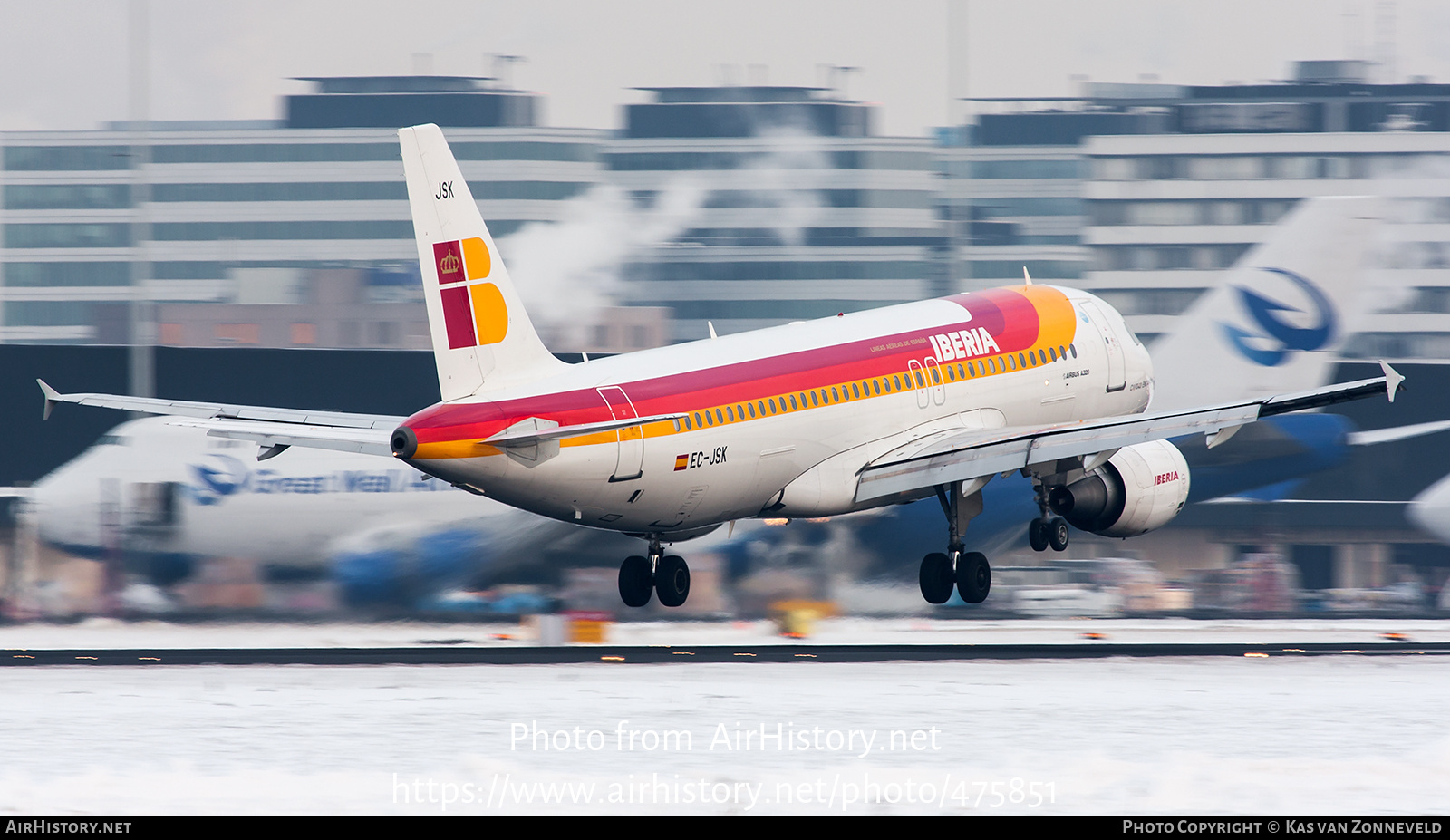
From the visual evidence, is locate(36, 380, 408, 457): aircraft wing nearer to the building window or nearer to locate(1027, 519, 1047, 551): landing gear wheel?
locate(1027, 519, 1047, 551): landing gear wheel

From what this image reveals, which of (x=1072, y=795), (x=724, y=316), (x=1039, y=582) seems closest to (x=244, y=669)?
(x=1072, y=795)

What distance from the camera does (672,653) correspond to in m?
48.2

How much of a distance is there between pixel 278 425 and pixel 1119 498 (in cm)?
1985

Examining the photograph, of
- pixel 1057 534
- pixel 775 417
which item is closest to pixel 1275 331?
pixel 1057 534

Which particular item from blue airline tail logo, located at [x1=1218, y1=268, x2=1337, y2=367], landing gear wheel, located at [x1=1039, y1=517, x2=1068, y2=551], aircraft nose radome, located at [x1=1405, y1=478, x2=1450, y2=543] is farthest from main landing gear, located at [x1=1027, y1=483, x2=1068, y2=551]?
aircraft nose radome, located at [x1=1405, y1=478, x2=1450, y2=543]

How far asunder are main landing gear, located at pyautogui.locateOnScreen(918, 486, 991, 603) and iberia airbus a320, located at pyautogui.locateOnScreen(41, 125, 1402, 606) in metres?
0.06

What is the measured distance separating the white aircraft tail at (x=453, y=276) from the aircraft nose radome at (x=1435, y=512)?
1624 inches

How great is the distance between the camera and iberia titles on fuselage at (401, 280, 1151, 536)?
1368 inches

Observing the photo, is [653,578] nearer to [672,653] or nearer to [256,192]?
[672,653]

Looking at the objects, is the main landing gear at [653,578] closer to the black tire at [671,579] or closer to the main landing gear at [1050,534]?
the black tire at [671,579]

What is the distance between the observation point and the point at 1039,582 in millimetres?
63969

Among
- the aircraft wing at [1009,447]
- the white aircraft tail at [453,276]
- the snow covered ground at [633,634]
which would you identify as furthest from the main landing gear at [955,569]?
the white aircraft tail at [453,276]

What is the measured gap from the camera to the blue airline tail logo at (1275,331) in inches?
2394

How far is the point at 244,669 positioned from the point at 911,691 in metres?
16.3
